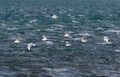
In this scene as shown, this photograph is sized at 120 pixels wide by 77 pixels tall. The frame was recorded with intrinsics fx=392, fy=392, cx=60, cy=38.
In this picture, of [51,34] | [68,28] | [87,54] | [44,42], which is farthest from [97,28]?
[87,54]

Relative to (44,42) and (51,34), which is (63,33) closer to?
(51,34)

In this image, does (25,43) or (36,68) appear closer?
(36,68)

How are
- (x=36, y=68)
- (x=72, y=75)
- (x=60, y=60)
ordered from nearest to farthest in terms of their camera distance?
(x=72, y=75) < (x=36, y=68) < (x=60, y=60)

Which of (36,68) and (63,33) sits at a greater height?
(36,68)

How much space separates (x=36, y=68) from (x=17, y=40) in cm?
2538

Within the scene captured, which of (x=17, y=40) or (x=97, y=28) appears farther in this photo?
(x=97, y=28)

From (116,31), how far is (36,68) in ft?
153

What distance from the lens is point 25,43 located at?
8656 cm

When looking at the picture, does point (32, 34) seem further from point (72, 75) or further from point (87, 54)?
point (72, 75)

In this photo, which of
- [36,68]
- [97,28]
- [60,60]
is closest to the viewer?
[36,68]

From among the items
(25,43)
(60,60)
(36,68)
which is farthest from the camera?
(25,43)

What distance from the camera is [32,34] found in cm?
10100

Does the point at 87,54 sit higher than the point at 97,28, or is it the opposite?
the point at 87,54

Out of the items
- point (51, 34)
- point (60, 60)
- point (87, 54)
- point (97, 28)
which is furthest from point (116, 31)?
point (60, 60)
